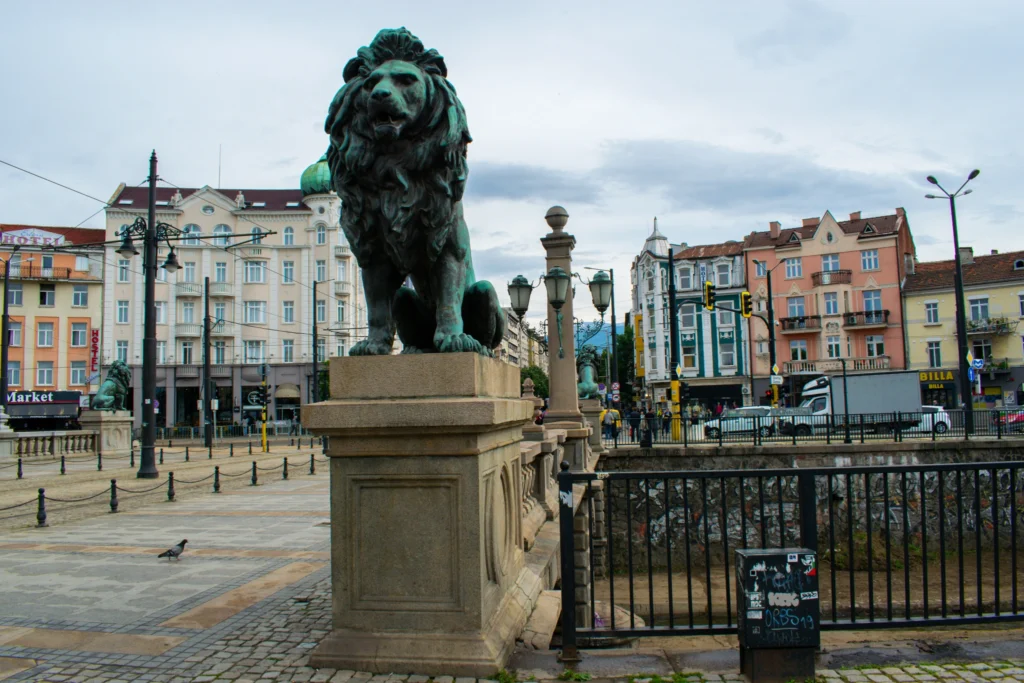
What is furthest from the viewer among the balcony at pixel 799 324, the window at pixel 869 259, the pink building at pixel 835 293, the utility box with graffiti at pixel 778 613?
the balcony at pixel 799 324

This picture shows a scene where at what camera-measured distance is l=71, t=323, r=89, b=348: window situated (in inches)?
2094

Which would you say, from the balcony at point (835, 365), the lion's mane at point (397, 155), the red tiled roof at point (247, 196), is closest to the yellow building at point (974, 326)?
the balcony at point (835, 365)

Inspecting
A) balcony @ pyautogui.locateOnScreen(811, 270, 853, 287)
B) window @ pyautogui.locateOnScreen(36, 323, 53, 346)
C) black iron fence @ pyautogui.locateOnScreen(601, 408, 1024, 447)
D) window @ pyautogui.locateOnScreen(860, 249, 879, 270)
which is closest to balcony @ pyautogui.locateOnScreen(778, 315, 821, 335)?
balcony @ pyautogui.locateOnScreen(811, 270, 853, 287)

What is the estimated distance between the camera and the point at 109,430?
26594 mm

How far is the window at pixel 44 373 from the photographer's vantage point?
170ft

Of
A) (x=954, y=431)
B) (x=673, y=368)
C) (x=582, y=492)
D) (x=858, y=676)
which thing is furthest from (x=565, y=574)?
(x=954, y=431)

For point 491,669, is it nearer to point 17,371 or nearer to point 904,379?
point 904,379

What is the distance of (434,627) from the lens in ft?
12.2

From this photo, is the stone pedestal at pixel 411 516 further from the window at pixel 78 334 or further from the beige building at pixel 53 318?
the window at pixel 78 334

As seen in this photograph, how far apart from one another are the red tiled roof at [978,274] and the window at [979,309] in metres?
1.08

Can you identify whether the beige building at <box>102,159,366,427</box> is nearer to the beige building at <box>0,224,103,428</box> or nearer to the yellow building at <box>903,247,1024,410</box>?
the beige building at <box>0,224,103,428</box>

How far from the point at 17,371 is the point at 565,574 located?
58.1 meters

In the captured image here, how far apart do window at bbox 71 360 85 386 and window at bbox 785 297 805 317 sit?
50.3m

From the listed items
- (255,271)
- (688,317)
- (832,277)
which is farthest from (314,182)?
(832,277)
